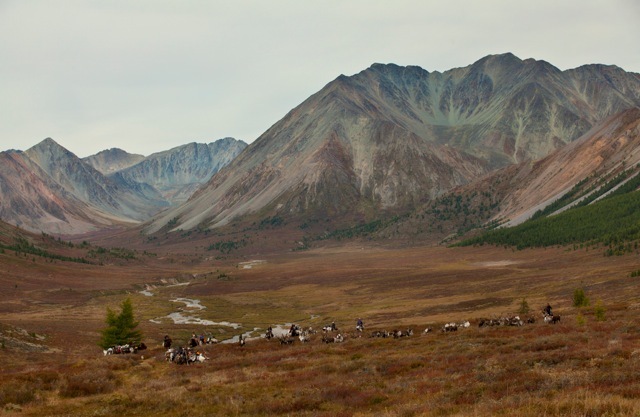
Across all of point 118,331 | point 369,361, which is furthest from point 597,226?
point 369,361

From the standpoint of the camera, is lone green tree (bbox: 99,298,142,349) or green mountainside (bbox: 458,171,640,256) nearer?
lone green tree (bbox: 99,298,142,349)

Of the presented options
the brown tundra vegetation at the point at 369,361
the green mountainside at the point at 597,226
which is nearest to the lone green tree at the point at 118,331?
the brown tundra vegetation at the point at 369,361

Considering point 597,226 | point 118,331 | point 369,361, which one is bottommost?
point 369,361

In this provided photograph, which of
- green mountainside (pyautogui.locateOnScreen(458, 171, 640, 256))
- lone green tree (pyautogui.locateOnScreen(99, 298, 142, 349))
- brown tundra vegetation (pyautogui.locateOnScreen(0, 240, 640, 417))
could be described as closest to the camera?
brown tundra vegetation (pyautogui.locateOnScreen(0, 240, 640, 417))

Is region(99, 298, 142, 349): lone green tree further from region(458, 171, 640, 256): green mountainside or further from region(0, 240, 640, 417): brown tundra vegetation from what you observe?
region(458, 171, 640, 256): green mountainside

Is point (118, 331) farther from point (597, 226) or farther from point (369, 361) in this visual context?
point (597, 226)

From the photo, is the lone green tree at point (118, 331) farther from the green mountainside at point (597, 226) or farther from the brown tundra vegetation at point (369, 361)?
the green mountainside at point (597, 226)

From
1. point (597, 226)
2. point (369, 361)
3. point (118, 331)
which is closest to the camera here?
point (369, 361)

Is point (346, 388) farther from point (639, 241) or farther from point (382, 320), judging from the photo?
point (639, 241)

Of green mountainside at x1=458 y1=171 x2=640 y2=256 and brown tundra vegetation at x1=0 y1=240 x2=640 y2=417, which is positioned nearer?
brown tundra vegetation at x1=0 y1=240 x2=640 y2=417

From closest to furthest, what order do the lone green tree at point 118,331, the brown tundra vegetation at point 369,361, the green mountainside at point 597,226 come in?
the brown tundra vegetation at point 369,361
the lone green tree at point 118,331
the green mountainside at point 597,226

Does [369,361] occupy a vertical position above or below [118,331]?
below

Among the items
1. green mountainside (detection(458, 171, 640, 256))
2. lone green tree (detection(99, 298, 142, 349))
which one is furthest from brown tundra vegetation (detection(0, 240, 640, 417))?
green mountainside (detection(458, 171, 640, 256))

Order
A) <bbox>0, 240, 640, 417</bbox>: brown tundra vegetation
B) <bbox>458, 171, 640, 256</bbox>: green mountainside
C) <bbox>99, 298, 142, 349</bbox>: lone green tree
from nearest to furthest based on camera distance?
<bbox>0, 240, 640, 417</bbox>: brown tundra vegetation
<bbox>99, 298, 142, 349</bbox>: lone green tree
<bbox>458, 171, 640, 256</bbox>: green mountainside
